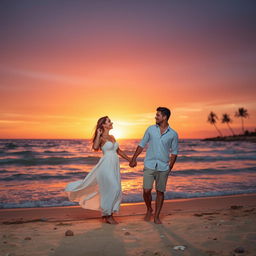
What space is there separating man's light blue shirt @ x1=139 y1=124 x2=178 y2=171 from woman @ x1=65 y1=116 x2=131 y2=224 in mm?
761

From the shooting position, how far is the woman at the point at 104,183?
6.00m

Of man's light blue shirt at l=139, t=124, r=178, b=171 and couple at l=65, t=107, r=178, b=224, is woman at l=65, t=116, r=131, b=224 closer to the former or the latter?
couple at l=65, t=107, r=178, b=224

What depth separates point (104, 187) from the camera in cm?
604

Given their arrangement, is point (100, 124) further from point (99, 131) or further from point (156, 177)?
point (156, 177)

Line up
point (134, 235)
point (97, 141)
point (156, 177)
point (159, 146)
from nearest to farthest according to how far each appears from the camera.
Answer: point (134, 235) < point (159, 146) < point (156, 177) < point (97, 141)

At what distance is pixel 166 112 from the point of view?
18.9ft

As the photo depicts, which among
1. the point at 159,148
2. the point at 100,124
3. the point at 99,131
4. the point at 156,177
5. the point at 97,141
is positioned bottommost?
the point at 156,177

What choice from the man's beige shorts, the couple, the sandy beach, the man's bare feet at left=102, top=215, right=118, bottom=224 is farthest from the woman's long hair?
the sandy beach

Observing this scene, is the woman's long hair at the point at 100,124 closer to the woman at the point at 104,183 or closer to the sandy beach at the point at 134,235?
the woman at the point at 104,183

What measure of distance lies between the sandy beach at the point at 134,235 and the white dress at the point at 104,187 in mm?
379

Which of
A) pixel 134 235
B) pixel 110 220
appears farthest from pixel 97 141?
pixel 134 235

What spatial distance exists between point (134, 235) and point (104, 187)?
134cm

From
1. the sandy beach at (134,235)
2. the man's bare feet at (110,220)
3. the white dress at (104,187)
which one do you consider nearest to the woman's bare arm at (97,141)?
the white dress at (104,187)

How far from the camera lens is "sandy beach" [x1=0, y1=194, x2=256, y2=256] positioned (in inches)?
168
